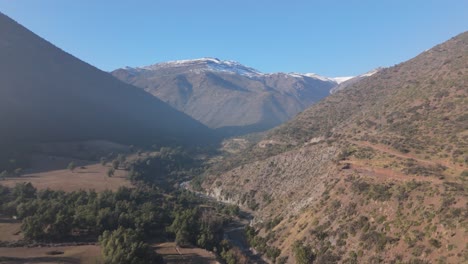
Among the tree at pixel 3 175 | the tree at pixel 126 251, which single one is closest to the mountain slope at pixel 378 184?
the tree at pixel 126 251

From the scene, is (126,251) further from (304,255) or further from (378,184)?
(378,184)

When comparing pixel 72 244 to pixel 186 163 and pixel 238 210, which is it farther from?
pixel 186 163

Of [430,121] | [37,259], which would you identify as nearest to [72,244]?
[37,259]

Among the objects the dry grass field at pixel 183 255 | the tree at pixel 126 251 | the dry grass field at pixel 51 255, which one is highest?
the tree at pixel 126 251

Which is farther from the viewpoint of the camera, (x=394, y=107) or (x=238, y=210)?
(x=394, y=107)

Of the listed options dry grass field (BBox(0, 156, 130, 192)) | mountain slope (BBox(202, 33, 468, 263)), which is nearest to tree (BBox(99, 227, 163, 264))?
mountain slope (BBox(202, 33, 468, 263))

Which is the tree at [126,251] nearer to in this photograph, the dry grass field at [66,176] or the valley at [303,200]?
the valley at [303,200]
